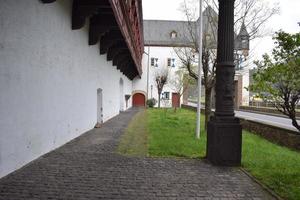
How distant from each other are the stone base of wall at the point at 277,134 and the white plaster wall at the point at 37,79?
7.06 m

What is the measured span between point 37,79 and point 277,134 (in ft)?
30.8

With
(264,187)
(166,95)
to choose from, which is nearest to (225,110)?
(264,187)

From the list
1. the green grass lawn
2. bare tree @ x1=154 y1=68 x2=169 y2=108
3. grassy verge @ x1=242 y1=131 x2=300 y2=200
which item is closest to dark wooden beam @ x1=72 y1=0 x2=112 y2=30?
the green grass lawn

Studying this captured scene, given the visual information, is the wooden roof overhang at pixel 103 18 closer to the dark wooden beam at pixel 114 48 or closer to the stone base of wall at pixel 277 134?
the dark wooden beam at pixel 114 48

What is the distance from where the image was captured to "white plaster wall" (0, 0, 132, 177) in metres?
6.63

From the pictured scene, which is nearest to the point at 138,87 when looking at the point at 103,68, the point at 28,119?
the point at 103,68

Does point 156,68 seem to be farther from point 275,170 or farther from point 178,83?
point 275,170

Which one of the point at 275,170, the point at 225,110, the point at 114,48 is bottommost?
the point at 275,170

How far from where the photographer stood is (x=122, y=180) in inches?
258

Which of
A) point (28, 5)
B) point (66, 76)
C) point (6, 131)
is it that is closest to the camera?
point (6, 131)

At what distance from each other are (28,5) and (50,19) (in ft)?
5.88

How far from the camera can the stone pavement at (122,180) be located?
223 inches

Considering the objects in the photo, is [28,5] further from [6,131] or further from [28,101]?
[6,131]

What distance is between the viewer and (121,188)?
19.7 feet
